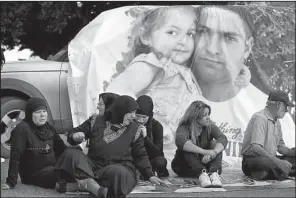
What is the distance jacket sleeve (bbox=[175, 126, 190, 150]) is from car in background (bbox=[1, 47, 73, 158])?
1.94m

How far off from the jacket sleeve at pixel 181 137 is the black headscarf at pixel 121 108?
1090 millimetres

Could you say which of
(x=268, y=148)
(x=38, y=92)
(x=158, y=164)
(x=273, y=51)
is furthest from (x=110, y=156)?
(x=273, y=51)

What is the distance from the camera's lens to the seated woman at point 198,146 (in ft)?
20.7

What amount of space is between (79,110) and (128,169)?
98.8 inches

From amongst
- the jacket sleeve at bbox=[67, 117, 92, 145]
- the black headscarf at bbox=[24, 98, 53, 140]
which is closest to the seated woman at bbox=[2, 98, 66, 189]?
the black headscarf at bbox=[24, 98, 53, 140]

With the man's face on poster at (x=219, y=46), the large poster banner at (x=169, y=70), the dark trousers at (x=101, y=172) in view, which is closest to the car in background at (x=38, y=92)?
the large poster banner at (x=169, y=70)

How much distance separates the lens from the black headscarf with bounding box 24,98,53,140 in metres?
5.78

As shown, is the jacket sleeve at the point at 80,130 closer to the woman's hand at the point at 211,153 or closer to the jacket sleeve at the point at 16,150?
the jacket sleeve at the point at 16,150

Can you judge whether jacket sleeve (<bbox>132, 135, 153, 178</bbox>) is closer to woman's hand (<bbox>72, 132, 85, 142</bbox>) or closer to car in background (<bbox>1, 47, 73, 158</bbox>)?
woman's hand (<bbox>72, 132, 85, 142</bbox>)

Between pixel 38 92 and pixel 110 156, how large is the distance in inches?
112

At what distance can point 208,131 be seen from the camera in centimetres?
668

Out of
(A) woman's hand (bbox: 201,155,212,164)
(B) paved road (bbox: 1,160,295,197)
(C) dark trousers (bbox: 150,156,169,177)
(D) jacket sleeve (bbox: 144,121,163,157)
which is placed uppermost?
(D) jacket sleeve (bbox: 144,121,163,157)

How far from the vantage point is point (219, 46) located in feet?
26.3

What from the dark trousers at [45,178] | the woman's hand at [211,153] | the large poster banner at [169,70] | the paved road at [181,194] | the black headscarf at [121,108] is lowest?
the paved road at [181,194]
